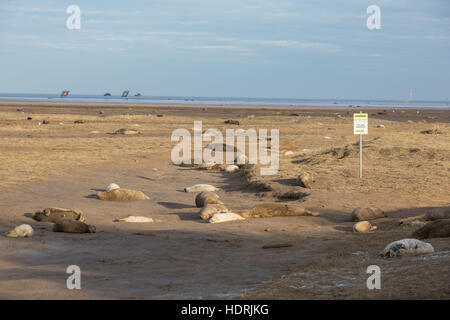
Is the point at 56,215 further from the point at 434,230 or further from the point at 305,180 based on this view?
the point at 434,230

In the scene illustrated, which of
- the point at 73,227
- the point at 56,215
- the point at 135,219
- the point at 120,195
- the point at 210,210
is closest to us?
the point at 73,227

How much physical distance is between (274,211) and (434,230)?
3.65 m

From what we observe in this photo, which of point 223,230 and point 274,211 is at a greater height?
point 274,211

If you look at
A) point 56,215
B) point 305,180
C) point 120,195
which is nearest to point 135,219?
point 56,215

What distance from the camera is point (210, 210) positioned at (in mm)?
11680

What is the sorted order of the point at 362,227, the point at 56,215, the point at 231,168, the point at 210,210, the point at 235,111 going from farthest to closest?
the point at 235,111 → the point at 231,168 → the point at 210,210 → the point at 56,215 → the point at 362,227

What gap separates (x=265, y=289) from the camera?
646 cm

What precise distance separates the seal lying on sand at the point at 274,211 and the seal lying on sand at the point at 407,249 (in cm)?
428

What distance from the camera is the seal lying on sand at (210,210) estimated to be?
11562 millimetres

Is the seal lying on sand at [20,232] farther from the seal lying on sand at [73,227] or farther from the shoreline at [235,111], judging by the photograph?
the shoreline at [235,111]

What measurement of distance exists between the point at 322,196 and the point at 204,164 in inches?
266

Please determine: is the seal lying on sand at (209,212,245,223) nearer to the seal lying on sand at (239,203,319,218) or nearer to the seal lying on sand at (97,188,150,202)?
the seal lying on sand at (239,203,319,218)

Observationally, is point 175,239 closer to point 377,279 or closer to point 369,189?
point 377,279

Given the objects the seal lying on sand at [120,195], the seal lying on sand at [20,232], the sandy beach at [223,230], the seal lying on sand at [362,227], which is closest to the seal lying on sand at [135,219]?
the sandy beach at [223,230]
